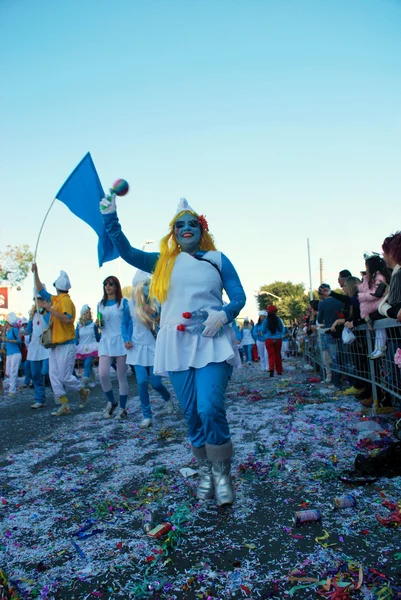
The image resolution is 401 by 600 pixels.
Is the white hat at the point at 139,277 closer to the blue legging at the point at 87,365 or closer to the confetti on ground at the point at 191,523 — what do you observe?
the confetti on ground at the point at 191,523

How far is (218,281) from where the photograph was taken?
127 inches

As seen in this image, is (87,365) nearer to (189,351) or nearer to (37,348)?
(37,348)

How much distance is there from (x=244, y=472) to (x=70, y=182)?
312 cm

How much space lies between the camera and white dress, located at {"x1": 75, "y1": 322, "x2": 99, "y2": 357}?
11.1 metres

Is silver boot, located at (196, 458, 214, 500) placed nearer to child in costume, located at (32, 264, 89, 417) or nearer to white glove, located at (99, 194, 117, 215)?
white glove, located at (99, 194, 117, 215)

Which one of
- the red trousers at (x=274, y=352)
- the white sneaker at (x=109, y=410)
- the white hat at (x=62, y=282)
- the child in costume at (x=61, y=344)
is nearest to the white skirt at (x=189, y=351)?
the white sneaker at (x=109, y=410)

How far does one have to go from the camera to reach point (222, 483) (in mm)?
2859

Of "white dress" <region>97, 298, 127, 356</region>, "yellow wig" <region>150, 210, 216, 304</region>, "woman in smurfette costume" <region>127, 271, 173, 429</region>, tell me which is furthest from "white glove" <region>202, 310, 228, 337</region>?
"white dress" <region>97, 298, 127, 356</region>

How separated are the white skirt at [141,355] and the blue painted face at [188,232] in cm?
293

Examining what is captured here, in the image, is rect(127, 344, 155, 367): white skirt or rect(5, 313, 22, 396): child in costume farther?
rect(5, 313, 22, 396): child in costume

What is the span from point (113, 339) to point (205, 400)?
3.92 metres

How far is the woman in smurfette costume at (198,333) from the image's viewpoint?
2.89m

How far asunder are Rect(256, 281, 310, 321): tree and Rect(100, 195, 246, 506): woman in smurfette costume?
57065mm

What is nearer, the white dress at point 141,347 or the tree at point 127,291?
the white dress at point 141,347
